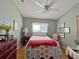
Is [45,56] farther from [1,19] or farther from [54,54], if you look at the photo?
[1,19]

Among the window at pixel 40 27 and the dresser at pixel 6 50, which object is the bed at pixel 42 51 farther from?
the window at pixel 40 27

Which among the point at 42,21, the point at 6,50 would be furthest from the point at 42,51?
the point at 42,21

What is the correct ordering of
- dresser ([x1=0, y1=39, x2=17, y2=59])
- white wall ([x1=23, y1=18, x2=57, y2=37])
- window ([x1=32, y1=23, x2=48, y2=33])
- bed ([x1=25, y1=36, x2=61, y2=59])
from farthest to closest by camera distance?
window ([x1=32, y1=23, x2=48, y2=33]) < white wall ([x1=23, y1=18, x2=57, y2=37]) < bed ([x1=25, y1=36, x2=61, y2=59]) < dresser ([x1=0, y1=39, x2=17, y2=59])

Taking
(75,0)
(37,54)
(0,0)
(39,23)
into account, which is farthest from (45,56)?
(39,23)

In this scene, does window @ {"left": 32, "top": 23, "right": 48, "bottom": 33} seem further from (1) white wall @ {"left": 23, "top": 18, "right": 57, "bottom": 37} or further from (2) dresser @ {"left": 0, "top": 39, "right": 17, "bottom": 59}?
(2) dresser @ {"left": 0, "top": 39, "right": 17, "bottom": 59}

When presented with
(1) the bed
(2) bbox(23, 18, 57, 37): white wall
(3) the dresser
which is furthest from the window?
(3) the dresser

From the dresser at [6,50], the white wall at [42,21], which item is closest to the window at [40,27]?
the white wall at [42,21]

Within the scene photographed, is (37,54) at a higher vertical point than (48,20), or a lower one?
lower

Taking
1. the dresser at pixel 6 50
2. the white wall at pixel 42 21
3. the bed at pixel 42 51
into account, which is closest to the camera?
the dresser at pixel 6 50

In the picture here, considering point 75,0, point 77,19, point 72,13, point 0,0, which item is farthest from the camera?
point 72,13

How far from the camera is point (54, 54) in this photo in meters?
4.41

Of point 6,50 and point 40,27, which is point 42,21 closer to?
point 40,27

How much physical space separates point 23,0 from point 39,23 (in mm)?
4511

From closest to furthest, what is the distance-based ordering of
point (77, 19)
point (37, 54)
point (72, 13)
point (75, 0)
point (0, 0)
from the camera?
point (0, 0)
point (37, 54)
point (75, 0)
point (77, 19)
point (72, 13)
